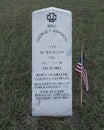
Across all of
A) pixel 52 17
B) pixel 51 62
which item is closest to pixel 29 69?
pixel 51 62

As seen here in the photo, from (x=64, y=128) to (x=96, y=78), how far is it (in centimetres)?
157

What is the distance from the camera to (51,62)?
17.1 ft

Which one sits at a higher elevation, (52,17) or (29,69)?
(52,17)

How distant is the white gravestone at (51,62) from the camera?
5.11m

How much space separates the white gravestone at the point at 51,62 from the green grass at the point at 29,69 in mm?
191

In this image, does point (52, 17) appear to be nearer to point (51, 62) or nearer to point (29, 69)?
point (51, 62)

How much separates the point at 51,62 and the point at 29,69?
5.19 ft

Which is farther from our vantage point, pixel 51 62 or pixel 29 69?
pixel 29 69

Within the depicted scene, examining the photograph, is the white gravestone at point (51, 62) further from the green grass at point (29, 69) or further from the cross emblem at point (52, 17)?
the green grass at point (29, 69)

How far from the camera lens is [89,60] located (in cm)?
716

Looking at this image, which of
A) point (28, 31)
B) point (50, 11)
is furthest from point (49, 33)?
point (28, 31)

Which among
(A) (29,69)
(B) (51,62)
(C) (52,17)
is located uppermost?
(C) (52,17)

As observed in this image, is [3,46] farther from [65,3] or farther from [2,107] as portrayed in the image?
[65,3]

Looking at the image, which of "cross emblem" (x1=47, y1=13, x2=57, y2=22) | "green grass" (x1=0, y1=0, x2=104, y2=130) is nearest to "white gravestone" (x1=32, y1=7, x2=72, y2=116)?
"cross emblem" (x1=47, y1=13, x2=57, y2=22)
